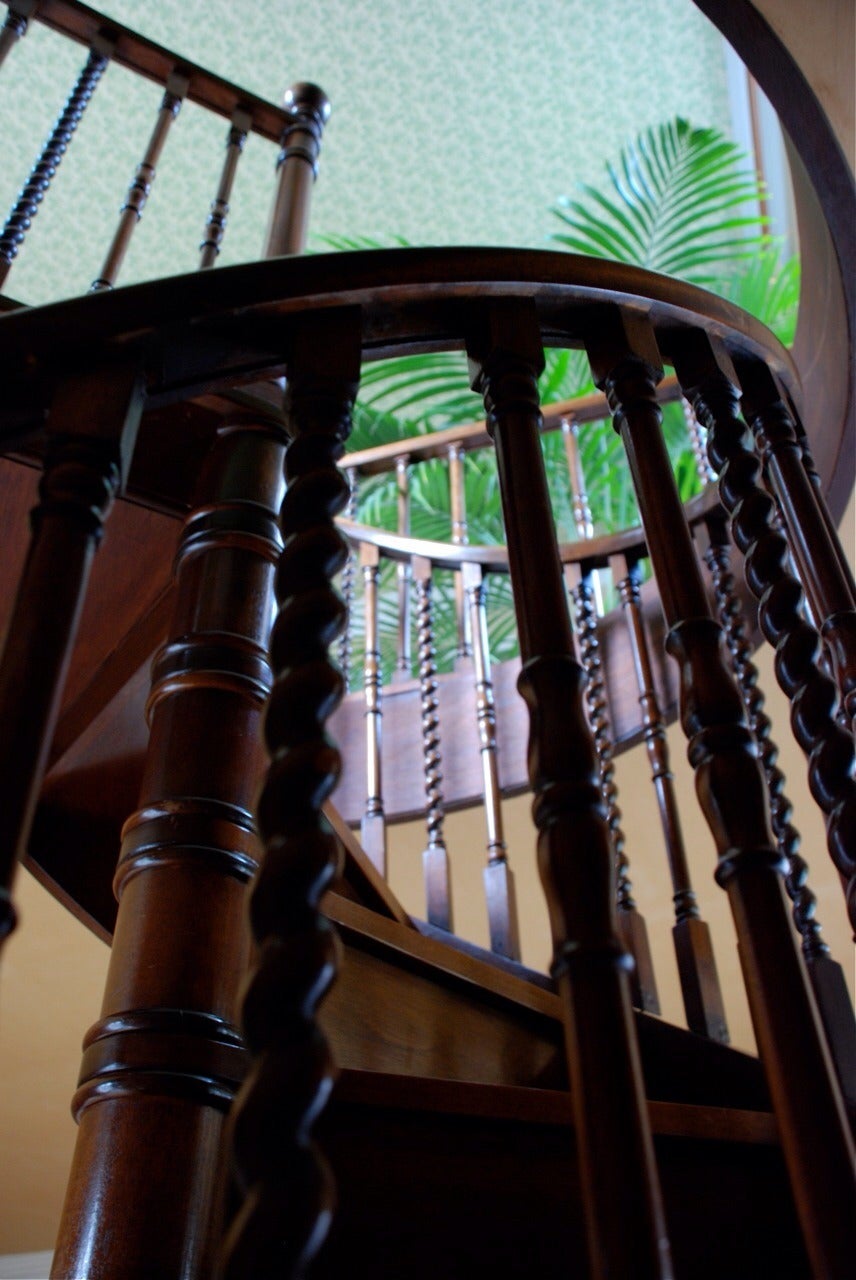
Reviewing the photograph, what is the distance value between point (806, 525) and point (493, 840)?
40.6 inches

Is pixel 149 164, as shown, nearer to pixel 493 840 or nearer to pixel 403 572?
pixel 493 840

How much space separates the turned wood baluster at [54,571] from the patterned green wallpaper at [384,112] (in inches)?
184

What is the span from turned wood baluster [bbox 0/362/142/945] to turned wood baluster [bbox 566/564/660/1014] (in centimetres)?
84

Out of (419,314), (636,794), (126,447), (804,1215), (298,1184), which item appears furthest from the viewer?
(636,794)

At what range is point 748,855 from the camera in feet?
2.41

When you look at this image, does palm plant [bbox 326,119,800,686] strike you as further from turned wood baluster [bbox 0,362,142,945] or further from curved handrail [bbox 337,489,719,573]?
turned wood baluster [bbox 0,362,142,945]

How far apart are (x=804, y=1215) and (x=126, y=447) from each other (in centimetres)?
65

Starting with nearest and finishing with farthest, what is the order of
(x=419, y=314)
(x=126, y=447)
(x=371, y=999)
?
(x=126, y=447)
(x=419, y=314)
(x=371, y=999)

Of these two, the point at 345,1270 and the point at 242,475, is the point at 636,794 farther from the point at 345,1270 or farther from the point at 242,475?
the point at 345,1270

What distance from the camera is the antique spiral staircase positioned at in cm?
62

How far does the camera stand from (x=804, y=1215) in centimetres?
64

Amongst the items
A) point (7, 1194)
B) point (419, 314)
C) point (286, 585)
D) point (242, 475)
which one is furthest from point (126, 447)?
point (7, 1194)

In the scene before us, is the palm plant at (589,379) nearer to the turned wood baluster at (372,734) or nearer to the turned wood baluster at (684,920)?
the turned wood baluster at (372,734)

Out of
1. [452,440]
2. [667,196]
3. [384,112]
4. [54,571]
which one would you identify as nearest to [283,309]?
[54,571]
